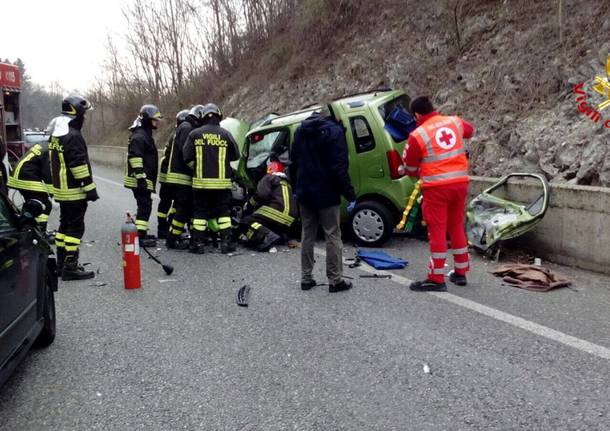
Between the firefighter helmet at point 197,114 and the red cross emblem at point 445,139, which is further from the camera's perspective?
the firefighter helmet at point 197,114

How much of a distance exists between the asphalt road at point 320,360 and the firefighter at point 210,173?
5.49 feet

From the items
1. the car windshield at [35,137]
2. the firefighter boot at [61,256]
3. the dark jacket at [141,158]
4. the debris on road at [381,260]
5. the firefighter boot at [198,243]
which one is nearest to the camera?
the debris on road at [381,260]

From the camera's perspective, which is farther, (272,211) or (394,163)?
(272,211)

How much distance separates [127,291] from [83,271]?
941mm

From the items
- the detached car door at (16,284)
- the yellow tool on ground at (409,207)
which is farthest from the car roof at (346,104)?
the detached car door at (16,284)

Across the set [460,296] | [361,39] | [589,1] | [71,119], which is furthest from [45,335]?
[361,39]

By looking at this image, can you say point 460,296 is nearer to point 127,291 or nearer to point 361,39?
point 127,291

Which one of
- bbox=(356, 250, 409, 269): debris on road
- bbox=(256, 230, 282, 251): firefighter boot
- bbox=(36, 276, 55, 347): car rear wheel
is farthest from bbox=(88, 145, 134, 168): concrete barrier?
bbox=(36, 276, 55, 347): car rear wheel

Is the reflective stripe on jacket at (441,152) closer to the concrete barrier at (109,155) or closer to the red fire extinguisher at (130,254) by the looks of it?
the red fire extinguisher at (130,254)

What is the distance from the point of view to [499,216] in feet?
22.4

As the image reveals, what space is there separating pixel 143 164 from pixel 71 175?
2.01 metres

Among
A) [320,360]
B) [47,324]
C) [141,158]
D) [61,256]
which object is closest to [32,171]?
[141,158]

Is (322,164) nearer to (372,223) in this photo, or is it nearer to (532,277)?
(372,223)

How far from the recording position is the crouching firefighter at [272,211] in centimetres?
797
